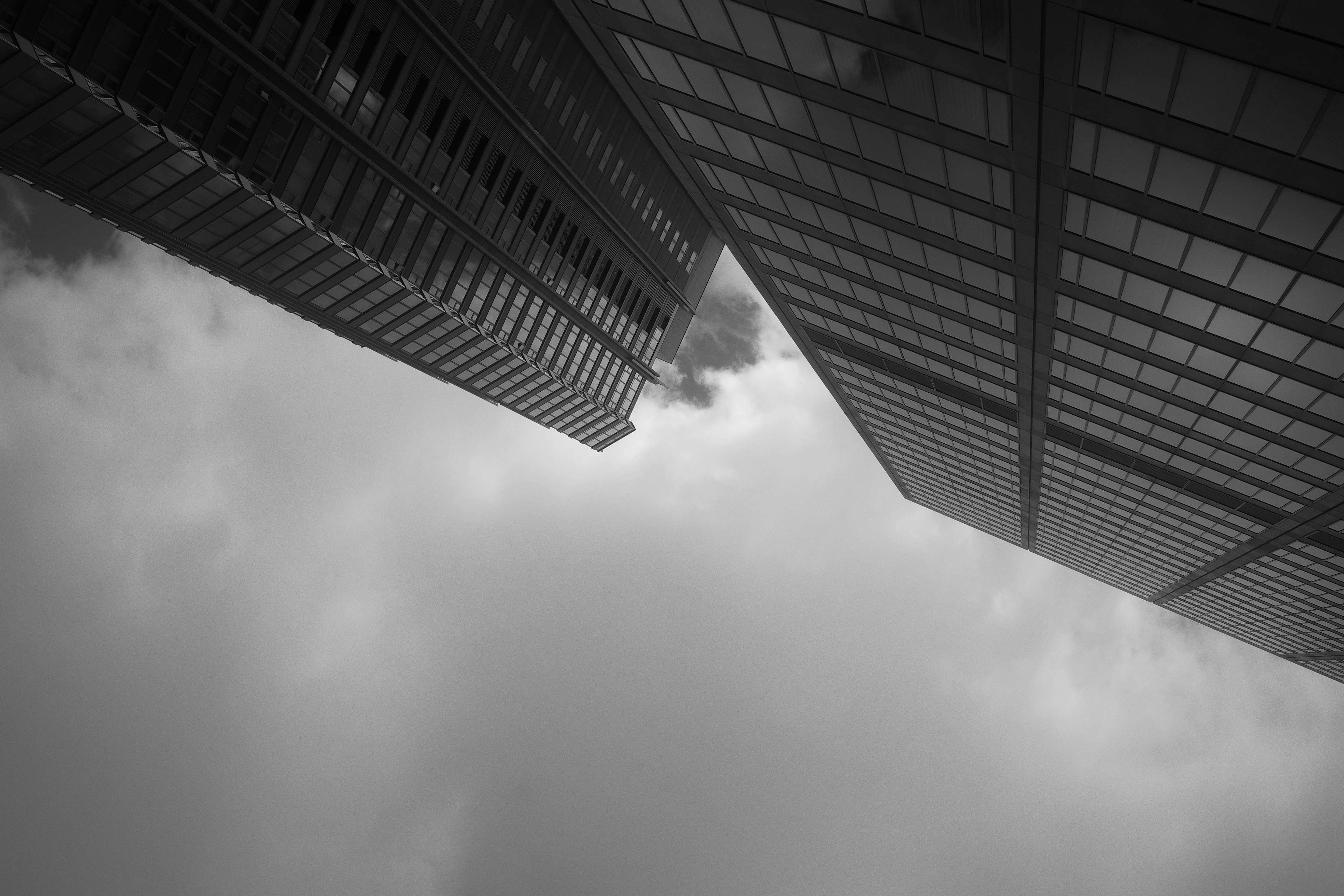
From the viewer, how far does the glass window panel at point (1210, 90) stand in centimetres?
1469

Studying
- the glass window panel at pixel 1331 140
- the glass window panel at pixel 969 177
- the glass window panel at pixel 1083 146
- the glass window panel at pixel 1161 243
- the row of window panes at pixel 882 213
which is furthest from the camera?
the row of window panes at pixel 882 213

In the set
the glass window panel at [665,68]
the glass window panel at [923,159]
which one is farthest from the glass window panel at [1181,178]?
the glass window panel at [665,68]

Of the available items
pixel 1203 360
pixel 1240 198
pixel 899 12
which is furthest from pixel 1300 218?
pixel 1203 360

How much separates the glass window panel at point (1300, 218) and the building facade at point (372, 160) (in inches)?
1589

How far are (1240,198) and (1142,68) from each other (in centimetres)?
414

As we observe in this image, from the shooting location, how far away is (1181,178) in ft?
59.5

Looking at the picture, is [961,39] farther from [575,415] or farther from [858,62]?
[575,415]

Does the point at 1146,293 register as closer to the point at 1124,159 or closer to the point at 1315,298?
the point at 1315,298

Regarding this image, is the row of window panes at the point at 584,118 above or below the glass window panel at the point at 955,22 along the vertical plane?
above

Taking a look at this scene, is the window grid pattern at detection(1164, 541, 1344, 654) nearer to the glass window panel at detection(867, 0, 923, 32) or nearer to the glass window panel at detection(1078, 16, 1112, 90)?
the glass window panel at detection(1078, 16, 1112, 90)

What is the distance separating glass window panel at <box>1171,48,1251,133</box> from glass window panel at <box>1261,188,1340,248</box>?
7.61 feet

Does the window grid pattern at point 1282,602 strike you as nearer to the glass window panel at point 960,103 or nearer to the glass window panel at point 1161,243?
the glass window panel at point 1161,243

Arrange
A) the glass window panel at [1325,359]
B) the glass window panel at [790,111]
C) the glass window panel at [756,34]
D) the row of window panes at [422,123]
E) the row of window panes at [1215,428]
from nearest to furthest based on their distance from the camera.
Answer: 1. the glass window panel at [756,34]
2. the glass window panel at [1325,359]
3. the glass window panel at [790,111]
4. the row of window panes at [1215,428]
5. the row of window panes at [422,123]

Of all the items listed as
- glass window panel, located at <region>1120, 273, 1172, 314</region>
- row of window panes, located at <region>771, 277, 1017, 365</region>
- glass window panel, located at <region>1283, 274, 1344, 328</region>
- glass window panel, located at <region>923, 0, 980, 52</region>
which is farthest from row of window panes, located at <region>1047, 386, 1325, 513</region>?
glass window panel, located at <region>923, 0, 980, 52</region>
